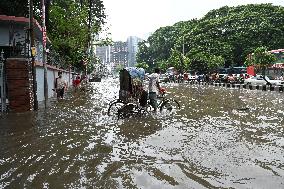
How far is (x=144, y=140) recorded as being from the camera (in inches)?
382

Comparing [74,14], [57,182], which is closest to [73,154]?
[57,182]

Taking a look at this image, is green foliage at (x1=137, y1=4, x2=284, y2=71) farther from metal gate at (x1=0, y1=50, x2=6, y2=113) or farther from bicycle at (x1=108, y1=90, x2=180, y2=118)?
metal gate at (x1=0, y1=50, x2=6, y2=113)

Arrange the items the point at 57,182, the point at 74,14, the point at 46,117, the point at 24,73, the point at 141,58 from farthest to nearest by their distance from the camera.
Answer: the point at 141,58
the point at 74,14
the point at 24,73
the point at 46,117
the point at 57,182

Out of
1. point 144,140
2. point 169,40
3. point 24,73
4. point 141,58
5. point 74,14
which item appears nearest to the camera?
point 144,140

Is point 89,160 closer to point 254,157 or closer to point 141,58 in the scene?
point 254,157

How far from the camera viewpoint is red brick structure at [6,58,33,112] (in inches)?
639

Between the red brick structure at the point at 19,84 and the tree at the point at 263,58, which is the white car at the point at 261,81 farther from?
the red brick structure at the point at 19,84

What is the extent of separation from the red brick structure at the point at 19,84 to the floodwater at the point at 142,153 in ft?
9.23

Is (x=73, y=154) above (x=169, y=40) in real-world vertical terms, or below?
below

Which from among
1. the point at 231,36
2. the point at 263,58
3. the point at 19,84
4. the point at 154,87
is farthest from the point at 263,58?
the point at 19,84

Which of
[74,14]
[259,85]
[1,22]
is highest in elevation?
[74,14]

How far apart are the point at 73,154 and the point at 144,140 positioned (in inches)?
88.5

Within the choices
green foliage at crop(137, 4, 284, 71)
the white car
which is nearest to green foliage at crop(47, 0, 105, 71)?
the white car

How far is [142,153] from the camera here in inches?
322
